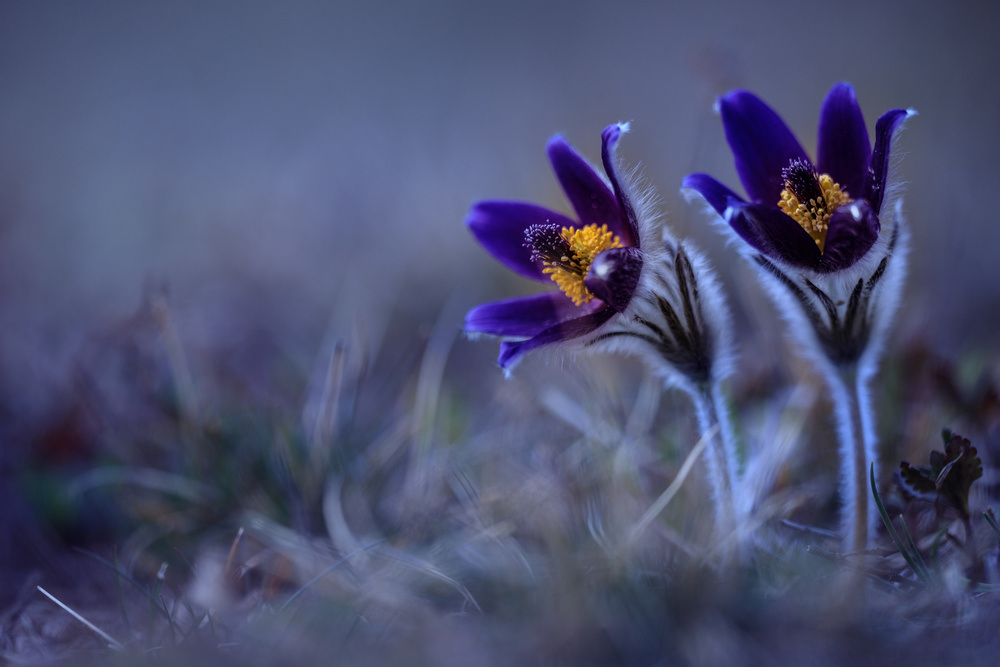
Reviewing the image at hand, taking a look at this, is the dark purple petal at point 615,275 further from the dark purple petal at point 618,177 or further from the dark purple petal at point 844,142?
the dark purple petal at point 844,142

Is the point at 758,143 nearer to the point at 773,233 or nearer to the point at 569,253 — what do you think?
the point at 773,233

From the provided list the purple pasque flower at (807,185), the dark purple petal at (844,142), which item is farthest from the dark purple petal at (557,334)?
the dark purple petal at (844,142)

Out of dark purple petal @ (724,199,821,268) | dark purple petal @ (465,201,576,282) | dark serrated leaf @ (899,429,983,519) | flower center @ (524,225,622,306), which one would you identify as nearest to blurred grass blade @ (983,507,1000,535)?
dark serrated leaf @ (899,429,983,519)

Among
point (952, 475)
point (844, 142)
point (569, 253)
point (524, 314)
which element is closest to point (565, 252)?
point (569, 253)

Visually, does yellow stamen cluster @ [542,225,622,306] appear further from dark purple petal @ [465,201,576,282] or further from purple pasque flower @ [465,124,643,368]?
dark purple petal @ [465,201,576,282]

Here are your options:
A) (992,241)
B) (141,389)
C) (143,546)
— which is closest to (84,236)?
(141,389)

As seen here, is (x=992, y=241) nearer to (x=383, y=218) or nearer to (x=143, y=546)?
(x=383, y=218)

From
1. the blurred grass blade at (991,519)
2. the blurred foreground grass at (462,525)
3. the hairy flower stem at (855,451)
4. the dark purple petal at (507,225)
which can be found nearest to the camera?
the blurred foreground grass at (462,525)
